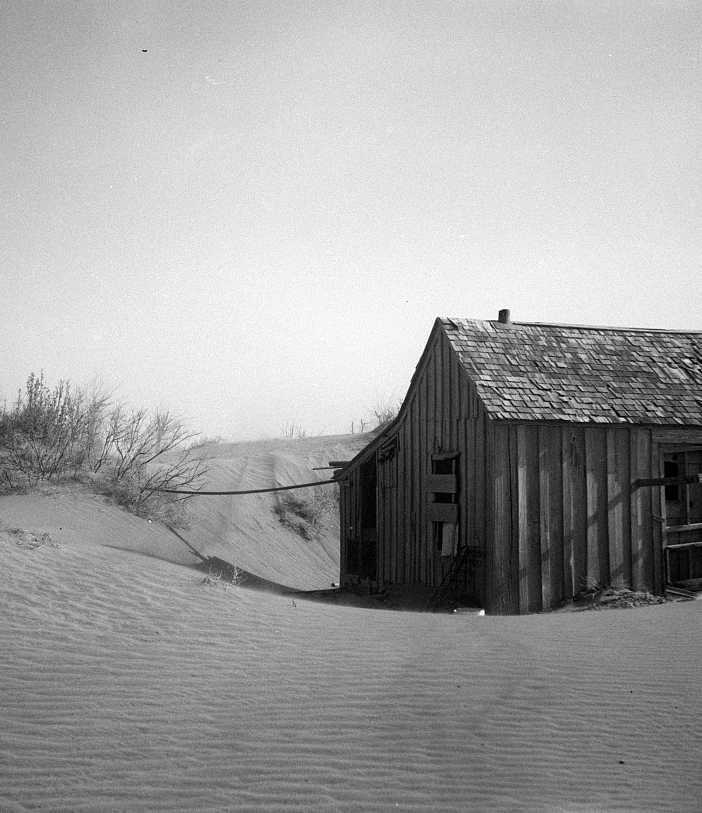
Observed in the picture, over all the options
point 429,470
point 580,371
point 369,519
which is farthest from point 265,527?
point 580,371

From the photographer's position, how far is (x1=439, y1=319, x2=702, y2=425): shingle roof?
40.7ft

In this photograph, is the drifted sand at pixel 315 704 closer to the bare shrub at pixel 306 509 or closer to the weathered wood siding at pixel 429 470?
the weathered wood siding at pixel 429 470

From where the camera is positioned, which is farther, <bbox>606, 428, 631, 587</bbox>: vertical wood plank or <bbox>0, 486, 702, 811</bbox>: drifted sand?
<bbox>606, 428, 631, 587</bbox>: vertical wood plank

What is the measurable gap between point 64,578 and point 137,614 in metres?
1.24

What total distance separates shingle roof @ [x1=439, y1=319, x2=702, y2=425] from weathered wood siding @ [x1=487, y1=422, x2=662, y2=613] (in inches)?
13.2

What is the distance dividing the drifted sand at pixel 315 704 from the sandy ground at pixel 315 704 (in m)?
0.02

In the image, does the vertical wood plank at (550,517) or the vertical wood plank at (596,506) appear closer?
the vertical wood plank at (550,517)

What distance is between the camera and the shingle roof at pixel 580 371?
12414 mm

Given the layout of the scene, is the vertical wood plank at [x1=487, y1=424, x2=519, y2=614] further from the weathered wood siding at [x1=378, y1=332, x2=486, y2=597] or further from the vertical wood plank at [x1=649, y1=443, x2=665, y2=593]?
the vertical wood plank at [x1=649, y1=443, x2=665, y2=593]

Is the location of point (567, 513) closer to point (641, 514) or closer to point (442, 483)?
point (641, 514)

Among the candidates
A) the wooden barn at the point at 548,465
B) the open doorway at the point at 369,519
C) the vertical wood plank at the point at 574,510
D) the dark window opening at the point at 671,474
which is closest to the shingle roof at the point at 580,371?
the wooden barn at the point at 548,465

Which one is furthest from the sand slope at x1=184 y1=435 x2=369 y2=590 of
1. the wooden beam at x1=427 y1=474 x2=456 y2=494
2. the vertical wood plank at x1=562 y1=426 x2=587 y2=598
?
the vertical wood plank at x1=562 y1=426 x2=587 y2=598

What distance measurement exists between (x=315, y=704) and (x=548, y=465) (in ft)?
24.6

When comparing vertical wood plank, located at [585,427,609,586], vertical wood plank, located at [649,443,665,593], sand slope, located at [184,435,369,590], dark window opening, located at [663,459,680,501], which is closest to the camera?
vertical wood plank, located at [585,427,609,586]
